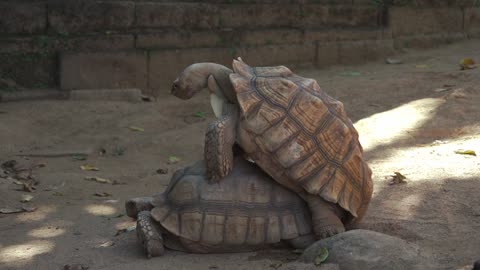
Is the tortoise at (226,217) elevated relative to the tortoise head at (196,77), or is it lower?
lower

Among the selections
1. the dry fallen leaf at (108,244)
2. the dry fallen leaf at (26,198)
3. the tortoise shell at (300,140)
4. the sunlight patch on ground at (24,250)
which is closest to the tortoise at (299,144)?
the tortoise shell at (300,140)

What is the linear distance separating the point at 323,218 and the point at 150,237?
0.97 m

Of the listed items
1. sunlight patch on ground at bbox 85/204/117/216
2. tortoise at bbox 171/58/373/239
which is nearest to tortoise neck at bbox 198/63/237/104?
tortoise at bbox 171/58/373/239

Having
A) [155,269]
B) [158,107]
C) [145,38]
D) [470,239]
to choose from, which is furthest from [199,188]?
[145,38]

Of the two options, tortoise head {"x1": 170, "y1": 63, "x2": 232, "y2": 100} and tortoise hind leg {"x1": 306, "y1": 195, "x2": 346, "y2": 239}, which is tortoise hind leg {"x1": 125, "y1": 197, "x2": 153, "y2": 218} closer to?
tortoise head {"x1": 170, "y1": 63, "x2": 232, "y2": 100}

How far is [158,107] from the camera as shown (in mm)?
7617

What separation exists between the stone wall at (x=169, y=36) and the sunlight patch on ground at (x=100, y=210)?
10.1ft

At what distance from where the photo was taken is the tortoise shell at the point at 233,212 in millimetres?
3756

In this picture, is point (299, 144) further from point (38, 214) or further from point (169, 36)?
point (169, 36)

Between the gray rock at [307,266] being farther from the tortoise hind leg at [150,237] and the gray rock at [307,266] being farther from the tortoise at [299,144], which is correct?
the tortoise hind leg at [150,237]

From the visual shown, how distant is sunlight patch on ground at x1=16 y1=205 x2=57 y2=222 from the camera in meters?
4.59

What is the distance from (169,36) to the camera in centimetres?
807

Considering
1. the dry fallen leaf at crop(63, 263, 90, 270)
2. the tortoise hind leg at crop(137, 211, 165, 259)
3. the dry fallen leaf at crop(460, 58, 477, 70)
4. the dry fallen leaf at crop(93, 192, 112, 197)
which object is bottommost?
the dry fallen leaf at crop(93, 192, 112, 197)

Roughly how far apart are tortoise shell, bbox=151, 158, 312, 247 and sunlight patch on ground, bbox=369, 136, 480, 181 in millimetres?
1441
